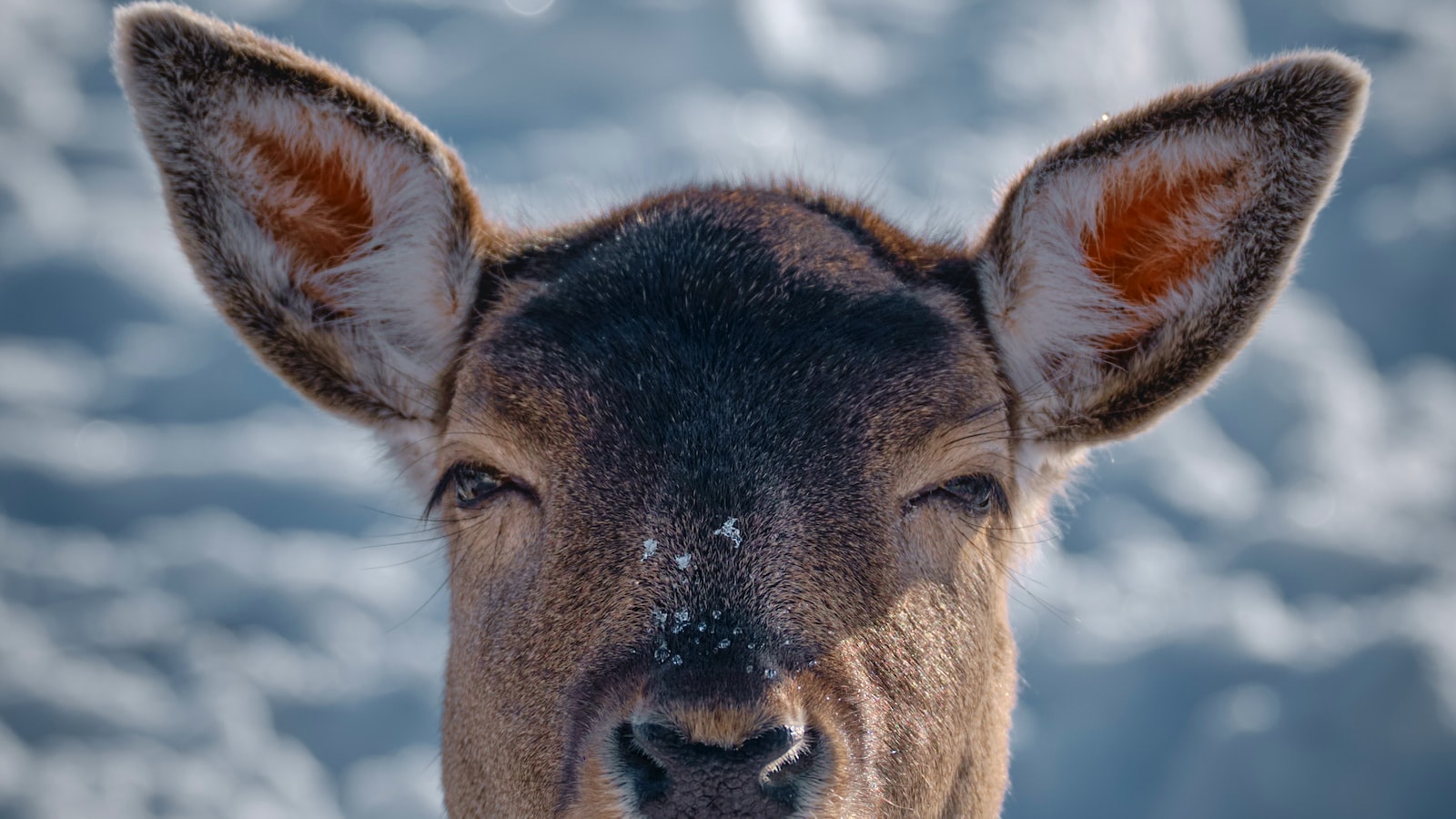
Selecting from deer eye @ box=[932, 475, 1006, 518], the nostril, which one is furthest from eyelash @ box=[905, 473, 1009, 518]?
the nostril

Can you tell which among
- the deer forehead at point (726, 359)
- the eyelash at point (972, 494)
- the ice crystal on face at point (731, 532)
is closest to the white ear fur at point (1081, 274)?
the deer forehead at point (726, 359)

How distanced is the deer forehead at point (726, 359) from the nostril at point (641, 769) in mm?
668

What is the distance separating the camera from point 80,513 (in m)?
9.29

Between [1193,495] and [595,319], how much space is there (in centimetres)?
821

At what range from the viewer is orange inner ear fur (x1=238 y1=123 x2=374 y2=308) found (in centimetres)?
362

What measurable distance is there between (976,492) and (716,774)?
141 cm

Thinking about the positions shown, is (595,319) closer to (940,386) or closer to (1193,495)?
(940,386)

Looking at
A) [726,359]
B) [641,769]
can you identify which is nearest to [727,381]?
[726,359]

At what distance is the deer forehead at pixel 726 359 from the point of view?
283cm

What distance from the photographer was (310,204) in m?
3.76

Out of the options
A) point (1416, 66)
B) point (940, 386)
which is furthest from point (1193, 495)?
point (940, 386)

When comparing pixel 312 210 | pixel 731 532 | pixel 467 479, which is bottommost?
pixel 731 532

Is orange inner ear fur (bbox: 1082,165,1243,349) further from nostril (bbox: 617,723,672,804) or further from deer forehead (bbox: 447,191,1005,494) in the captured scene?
nostril (bbox: 617,723,672,804)

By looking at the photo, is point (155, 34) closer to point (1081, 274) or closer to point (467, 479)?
point (467, 479)
